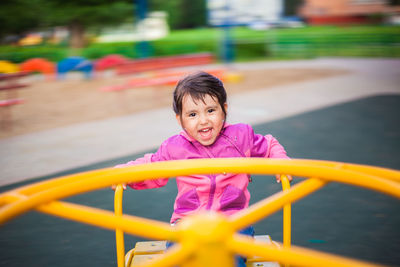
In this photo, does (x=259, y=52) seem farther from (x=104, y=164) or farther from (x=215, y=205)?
(x=215, y=205)

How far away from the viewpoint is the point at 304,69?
12680mm

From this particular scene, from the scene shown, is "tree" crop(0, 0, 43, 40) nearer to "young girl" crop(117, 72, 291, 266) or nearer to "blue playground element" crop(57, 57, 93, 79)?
"blue playground element" crop(57, 57, 93, 79)

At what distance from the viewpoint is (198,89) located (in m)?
1.95

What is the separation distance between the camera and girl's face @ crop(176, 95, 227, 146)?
195 centimetres

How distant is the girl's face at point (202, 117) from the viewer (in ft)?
6.39

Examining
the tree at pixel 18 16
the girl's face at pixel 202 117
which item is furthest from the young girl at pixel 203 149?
the tree at pixel 18 16

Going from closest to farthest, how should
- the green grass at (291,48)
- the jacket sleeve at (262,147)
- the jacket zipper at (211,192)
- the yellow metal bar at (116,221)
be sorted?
1. the yellow metal bar at (116,221)
2. the jacket zipper at (211,192)
3. the jacket sleeve at (262,147)
4. the green grass at (291,48)

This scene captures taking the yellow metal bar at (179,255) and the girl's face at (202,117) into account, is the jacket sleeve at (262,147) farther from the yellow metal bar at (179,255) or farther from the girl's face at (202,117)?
the yellow metal bar at (179,255)

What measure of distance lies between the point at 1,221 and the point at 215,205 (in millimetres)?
1073

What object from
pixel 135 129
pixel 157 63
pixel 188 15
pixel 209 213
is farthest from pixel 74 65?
pixel 188 15

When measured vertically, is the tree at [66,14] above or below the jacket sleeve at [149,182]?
above

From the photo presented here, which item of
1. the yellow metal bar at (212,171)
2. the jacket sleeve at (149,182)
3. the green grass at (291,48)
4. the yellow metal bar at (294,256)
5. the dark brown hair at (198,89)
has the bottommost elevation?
the green grass at (291,48)

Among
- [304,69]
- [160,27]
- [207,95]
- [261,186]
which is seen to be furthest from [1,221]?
[160,27]

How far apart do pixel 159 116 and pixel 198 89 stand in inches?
202
